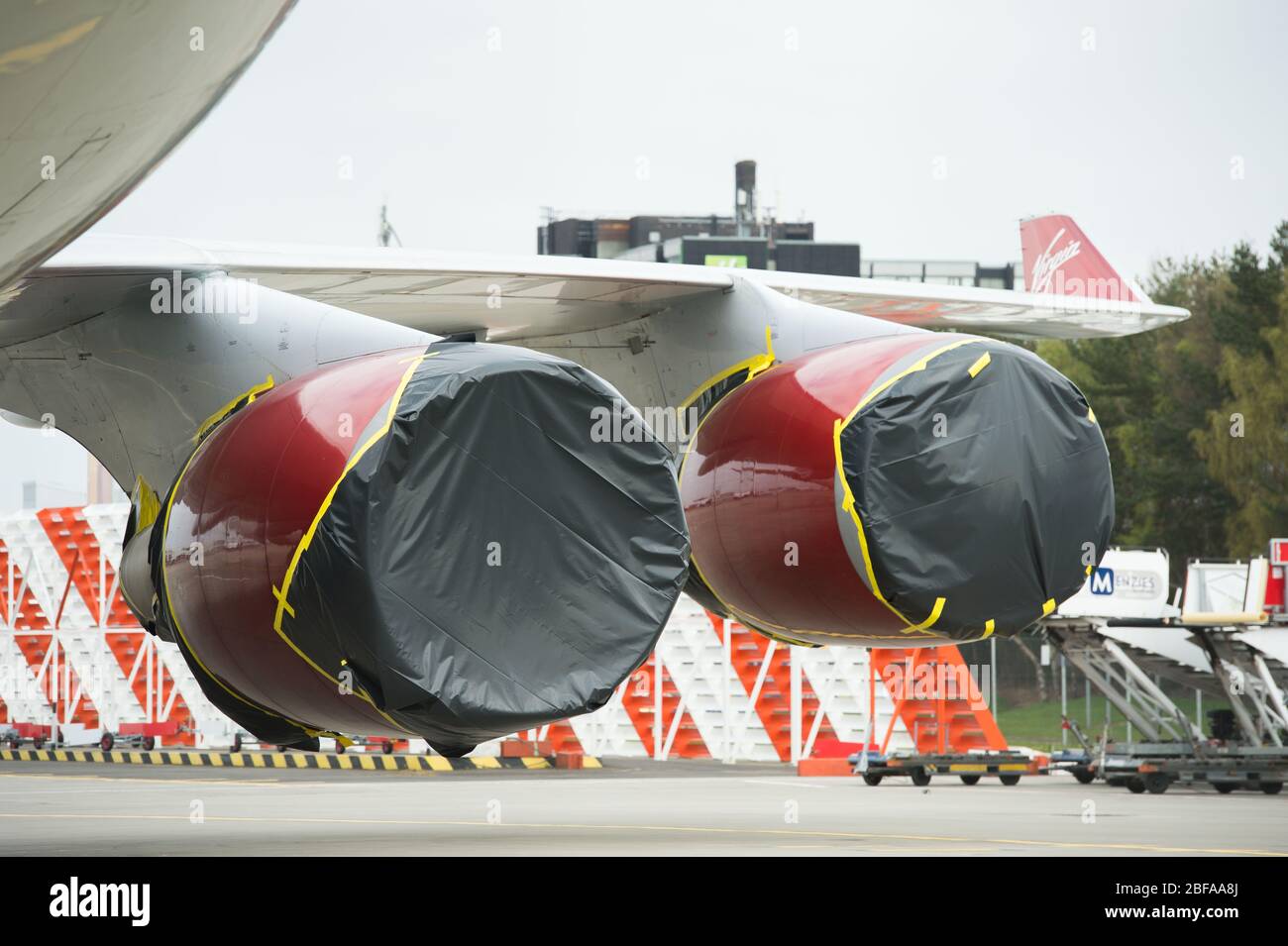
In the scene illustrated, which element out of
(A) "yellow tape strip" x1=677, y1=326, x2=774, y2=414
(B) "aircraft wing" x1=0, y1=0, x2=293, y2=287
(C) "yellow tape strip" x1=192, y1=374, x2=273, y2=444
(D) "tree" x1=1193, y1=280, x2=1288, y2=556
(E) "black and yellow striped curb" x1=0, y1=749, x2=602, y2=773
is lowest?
(E) "black and yellow striped curb" x1=0, y1=749, x2=602, y2=773

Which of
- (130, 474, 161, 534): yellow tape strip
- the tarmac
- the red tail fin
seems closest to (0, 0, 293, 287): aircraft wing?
(130, 474, 161, 534): yellow tape strip

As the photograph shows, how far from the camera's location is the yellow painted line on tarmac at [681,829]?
1224cm

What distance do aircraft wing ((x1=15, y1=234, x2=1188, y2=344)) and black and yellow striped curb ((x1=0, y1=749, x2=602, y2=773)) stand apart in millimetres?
19246

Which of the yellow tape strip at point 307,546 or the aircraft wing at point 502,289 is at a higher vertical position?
the aircraft wing at point 502,289

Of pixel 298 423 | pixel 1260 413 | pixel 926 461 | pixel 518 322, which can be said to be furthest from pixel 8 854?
pixel 1260 413

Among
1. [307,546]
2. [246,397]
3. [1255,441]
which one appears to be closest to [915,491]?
[307,546]

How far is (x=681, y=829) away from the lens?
14641mm

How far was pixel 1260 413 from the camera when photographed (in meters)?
48.3

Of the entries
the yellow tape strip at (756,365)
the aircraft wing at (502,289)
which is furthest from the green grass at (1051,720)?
the yellow tape strip at (756,365)

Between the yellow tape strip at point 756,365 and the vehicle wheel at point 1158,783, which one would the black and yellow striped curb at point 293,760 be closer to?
the vehicle wheel at point 1158,783

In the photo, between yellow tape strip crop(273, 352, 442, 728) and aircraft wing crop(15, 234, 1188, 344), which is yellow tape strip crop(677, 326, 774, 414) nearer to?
aircraft wing crop(15, 234, 1188, 344)

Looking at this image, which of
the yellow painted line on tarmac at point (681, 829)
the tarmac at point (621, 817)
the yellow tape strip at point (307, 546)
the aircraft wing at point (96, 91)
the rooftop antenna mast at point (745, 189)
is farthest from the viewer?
the rooftop antenna mast at point (745, 189)

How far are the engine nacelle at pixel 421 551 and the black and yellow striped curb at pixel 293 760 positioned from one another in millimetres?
21604

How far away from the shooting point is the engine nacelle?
7.34m
